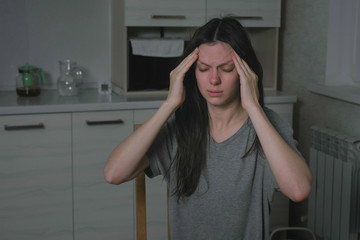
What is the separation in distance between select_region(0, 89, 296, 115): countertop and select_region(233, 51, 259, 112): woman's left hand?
51.2 inches

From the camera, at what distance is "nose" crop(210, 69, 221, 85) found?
147 cm

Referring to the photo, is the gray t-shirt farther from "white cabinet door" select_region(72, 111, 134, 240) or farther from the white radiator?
"white cabinet door" select_region(72, 111, 134, 240)

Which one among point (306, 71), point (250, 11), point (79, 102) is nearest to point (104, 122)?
point (79, 102)

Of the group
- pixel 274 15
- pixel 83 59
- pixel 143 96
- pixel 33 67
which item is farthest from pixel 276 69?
pixel 33 67

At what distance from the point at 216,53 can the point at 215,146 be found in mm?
267

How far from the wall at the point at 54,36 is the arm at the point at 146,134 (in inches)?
70.8

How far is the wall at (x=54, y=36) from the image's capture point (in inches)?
123

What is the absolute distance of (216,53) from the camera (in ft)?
4.91

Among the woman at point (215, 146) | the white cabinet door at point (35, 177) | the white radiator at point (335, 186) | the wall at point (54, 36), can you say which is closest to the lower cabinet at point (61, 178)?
the white cabinet door at point (35, 177)

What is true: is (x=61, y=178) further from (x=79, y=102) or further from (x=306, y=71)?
(x=306, y=71)

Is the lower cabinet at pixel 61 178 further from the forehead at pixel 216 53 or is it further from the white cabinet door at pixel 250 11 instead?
the forehead at pixel 216 53

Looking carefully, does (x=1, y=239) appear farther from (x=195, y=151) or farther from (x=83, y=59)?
(x=195, y=151)

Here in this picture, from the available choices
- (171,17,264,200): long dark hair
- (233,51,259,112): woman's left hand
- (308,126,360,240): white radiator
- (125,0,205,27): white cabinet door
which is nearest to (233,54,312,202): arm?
(233,51,259,112): woman's left hand

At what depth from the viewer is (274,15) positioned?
10.1 ft
